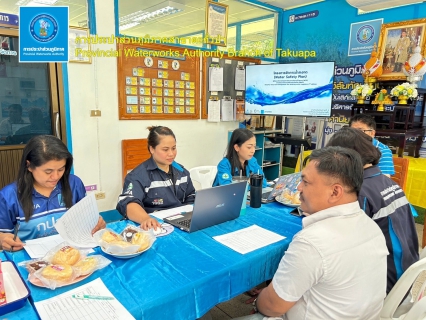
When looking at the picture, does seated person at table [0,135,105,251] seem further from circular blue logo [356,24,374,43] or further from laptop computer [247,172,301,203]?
circular blue logo [356,24,374,43]

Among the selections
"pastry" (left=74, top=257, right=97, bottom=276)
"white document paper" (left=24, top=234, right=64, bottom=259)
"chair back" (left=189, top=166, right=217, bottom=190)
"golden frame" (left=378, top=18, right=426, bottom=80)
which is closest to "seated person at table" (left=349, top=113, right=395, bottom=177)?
"golden frame" (left=378, top=18, right=426, bottom=80)

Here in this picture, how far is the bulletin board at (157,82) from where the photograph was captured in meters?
3.36

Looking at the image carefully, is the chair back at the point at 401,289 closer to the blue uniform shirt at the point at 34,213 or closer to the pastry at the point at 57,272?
the pastry at the point at 57,272

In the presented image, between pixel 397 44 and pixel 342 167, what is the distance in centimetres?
338

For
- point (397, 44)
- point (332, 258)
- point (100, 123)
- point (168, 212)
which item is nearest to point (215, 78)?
point (100, 123)

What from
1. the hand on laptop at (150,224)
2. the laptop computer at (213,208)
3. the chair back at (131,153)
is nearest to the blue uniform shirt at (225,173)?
the laptop computer at (213,208)

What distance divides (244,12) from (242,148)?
9.62 feet

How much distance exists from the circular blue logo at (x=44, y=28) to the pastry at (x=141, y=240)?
1.60 meters

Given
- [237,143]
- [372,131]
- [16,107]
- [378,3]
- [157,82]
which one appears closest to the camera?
[237,143]

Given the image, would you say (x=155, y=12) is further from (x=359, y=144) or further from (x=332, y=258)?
(x=332, y=258)

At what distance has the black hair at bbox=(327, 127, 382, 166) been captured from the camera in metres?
1.60

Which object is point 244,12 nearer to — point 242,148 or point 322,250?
point 242,148

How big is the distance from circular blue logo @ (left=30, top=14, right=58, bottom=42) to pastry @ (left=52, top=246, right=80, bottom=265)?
1.60 m

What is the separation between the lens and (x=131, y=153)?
3.50 meters
